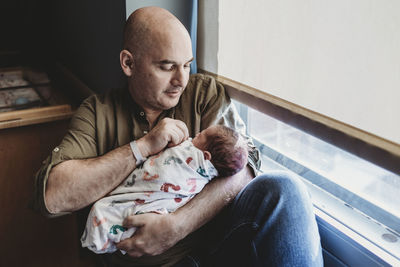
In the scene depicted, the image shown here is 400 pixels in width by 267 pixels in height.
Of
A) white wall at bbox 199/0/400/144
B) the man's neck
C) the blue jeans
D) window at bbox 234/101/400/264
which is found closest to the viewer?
white wall at bbox 199/0/400/144

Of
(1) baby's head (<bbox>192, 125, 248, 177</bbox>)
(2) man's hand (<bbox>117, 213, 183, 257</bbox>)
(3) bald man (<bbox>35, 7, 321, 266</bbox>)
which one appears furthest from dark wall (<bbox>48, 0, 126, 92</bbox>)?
(2) man's hand (<bbox>117, 213, 183, 257</bbox>)

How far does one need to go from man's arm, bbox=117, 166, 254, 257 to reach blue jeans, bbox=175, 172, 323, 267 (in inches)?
2.6

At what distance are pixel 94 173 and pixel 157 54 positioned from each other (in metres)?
0.46

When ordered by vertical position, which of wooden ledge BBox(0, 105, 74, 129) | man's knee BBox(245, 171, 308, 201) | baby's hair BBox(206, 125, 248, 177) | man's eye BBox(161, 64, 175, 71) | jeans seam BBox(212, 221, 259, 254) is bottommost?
jeans seam BBox(212, 221, 259, 254)

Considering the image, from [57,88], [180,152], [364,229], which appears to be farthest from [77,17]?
[364,229]

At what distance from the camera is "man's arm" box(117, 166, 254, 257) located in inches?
42.3

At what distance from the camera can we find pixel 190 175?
1.09 m

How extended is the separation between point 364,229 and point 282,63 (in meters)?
0.66

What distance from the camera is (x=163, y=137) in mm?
1121

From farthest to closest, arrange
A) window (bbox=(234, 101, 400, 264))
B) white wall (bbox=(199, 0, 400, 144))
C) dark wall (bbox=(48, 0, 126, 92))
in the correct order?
dark wall (bbox=(48, 0, 126, 92))
window (bbox=(234, 101, 400, 264))
white wall (bbox=(199, 0, 400, 144))

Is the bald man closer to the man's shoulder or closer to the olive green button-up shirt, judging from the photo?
the olive green button-up shirt

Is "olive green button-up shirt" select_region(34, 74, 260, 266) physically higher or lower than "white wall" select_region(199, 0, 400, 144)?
lower

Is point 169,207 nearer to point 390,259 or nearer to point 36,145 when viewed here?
point 390,259

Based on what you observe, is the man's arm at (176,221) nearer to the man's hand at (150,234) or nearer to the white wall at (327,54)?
the man's hand at (150,234)
